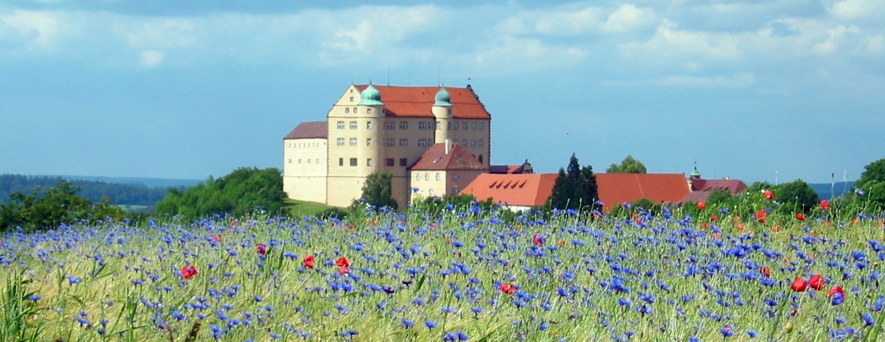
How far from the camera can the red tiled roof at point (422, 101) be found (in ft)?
393

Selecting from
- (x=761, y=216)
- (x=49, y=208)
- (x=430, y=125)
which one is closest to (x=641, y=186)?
(x=430, y=125)

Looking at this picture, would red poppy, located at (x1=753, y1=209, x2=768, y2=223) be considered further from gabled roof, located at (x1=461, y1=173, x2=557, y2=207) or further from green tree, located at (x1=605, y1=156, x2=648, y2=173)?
green tree, located at (x1=605, y1=156, x2=648, y2=173)

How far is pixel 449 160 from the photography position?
109 m

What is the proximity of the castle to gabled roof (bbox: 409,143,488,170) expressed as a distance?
59 mm

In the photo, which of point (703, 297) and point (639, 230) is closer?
point (703, 297)

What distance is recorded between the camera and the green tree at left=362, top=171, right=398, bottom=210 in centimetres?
11012

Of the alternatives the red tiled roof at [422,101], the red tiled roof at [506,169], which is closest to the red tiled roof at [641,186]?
the red tiled roof at [506,169]

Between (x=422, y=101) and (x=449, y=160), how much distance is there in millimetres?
14281

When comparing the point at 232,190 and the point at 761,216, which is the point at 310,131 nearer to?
the point at 232,190

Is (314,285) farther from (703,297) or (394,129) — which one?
(394,129)

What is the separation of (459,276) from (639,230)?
1.95 m

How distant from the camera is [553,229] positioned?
8.22 metres

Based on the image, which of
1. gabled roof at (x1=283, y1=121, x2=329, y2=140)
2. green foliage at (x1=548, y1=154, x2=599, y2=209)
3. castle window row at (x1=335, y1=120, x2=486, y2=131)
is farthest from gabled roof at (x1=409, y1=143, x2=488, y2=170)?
green foliage at (x1=548, y1=154, x2=599, y2=209)

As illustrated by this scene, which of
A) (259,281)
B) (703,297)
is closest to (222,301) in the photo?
(259,281)
